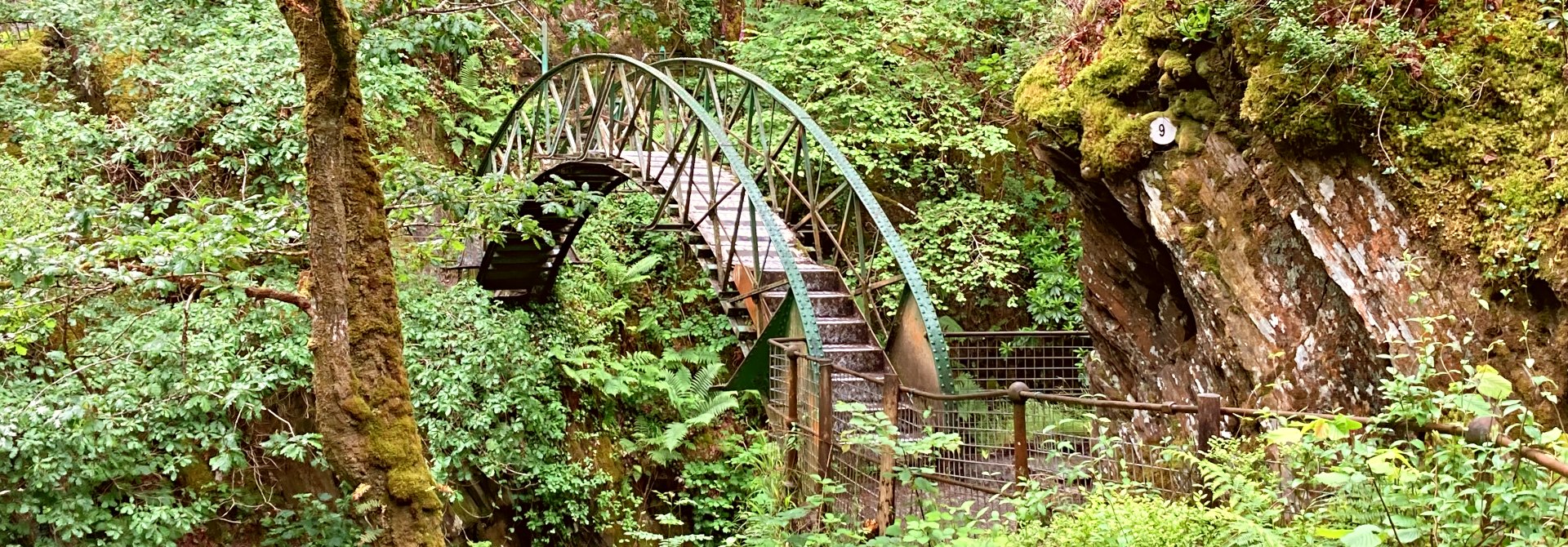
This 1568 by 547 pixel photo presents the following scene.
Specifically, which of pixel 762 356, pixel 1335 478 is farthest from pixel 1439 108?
pixel 762 356

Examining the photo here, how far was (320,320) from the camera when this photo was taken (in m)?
4.50

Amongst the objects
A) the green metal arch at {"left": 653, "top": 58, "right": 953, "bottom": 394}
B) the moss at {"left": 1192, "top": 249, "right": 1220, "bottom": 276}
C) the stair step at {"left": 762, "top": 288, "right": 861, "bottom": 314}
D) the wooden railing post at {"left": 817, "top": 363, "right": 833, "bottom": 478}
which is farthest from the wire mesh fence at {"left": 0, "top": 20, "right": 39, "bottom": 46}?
the moss at {"left": 1192, "top": 249, "right": 1220, "bottom": 276}

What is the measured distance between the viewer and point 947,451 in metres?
6.14

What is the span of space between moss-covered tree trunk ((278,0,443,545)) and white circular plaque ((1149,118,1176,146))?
5.34 meters

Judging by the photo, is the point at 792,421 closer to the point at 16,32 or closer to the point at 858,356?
the point at 858,356

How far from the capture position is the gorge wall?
521 cm

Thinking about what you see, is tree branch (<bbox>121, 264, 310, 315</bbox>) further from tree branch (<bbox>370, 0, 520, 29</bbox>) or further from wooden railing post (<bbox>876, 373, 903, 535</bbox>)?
wooden railing post (<bbox>876, 373, 903, 535</bbox>)

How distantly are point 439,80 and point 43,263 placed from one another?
939 centimetres

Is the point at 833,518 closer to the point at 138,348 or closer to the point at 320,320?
the point at 320,320

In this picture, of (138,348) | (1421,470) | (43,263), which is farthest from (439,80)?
(1421,470)

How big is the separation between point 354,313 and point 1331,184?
18.3 ft

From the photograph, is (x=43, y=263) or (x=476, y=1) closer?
(x=43, y=263)

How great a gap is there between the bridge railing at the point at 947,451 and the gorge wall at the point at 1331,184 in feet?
2.20

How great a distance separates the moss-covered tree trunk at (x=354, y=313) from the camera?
4434mm
